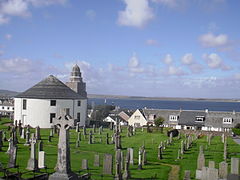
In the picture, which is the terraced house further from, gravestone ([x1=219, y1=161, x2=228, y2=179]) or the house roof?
gravestone ([x1=219, y1=161, x2=228, y2=179])

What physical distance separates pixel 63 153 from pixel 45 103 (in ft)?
117

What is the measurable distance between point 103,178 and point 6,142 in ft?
51.0

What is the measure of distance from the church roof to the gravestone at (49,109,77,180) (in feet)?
115

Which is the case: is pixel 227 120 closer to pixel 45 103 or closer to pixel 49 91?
pixel 49 91

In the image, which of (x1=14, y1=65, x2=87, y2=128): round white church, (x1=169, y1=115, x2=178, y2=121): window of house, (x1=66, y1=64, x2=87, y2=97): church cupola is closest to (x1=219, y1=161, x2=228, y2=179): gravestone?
(x1=14, y1=65, x2=87, y2=128): round white church

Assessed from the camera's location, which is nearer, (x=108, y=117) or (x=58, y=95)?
(x=58, y=95)

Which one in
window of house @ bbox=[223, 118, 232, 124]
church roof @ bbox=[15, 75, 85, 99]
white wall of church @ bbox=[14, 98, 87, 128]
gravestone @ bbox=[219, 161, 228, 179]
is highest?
church roof @ bbox=[15, 75, 85, 99]

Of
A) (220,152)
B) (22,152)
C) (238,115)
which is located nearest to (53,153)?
(22,152)

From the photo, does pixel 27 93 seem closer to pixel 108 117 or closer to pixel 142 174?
pixel 108 117

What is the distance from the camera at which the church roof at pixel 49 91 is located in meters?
47.4

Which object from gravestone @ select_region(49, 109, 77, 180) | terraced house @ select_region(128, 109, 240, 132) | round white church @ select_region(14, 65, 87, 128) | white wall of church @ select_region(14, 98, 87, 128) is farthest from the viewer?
terraced house @ select_region(128, 109, 240, 132)

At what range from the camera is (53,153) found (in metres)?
23.8

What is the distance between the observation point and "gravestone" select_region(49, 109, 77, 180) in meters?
12.4

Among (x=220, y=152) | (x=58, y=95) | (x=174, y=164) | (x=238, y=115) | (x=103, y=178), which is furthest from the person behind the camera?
(x=238, y=115)
